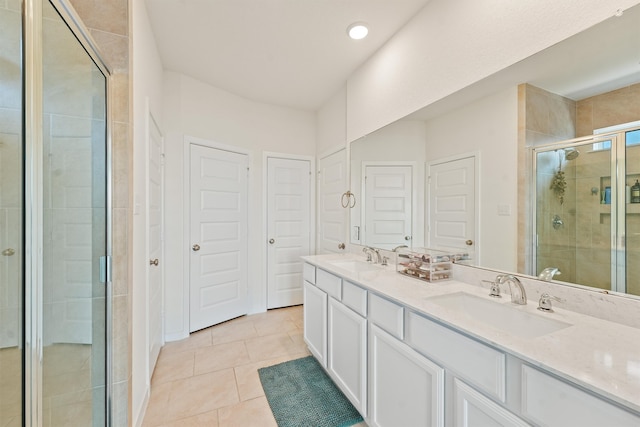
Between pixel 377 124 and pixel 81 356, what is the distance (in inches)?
98.7

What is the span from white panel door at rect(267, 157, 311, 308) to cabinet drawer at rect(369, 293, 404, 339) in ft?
7.36

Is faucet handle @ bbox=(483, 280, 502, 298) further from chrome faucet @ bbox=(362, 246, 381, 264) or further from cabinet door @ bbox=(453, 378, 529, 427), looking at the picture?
chrome faucet @ bbox=(362, 246, 381, 264)

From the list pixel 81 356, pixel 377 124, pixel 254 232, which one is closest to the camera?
pixel 81 356

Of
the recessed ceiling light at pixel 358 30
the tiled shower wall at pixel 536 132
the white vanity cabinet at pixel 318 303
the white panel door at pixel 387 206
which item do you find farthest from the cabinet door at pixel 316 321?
the recessed ceiling light at pixel 358 30

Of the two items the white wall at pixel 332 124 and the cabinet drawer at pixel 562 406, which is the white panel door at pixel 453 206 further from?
the white wall at pixel 332 124

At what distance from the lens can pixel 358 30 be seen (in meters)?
2.11

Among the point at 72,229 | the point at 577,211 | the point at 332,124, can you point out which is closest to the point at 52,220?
the point at 72,229

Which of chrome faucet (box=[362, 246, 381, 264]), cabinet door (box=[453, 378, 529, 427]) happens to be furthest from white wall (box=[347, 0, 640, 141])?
cabinet door (box=[453, 378, 529, 427])

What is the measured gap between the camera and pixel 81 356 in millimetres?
1394

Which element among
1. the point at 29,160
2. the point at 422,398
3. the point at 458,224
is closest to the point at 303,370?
the point at 422,398

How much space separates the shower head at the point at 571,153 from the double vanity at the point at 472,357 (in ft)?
1.92

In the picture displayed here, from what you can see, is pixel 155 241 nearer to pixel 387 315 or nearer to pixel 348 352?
pixel 348 352

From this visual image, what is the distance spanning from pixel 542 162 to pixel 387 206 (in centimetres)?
115

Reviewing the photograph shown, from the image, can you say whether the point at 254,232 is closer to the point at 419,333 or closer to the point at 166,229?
the point at 166,229
